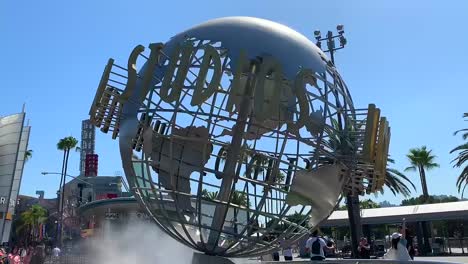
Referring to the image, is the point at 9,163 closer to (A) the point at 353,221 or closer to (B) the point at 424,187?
(A) the point at 353,221

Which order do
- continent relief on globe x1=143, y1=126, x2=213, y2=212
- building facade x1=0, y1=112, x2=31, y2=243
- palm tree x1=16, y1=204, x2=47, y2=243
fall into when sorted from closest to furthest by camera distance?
1. continent relief on globe x1=143, y1=126, x2=213, y2=212
2. building facade x1=0, y1=112, x2=31, y2=243
3. palm tree x1=16, y1=204, x2=47, y2=243

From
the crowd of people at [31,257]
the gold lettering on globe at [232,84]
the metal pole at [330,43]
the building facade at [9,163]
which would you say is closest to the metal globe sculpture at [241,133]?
the gold lettering on globe at [232,84]

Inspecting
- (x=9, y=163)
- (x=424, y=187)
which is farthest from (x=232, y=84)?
(x=424, y=187)

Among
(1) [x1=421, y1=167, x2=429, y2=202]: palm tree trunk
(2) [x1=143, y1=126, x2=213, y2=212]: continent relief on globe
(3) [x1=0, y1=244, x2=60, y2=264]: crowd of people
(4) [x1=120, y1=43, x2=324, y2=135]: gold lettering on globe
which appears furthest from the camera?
(1) [x1=421, y1=167, x2=429, y2=202]: palm tree trunk

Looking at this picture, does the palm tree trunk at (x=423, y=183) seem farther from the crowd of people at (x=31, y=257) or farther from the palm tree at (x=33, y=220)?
the palm tree at (x=33, y=220)

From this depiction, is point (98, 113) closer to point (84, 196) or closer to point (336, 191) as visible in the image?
point (336, 191)

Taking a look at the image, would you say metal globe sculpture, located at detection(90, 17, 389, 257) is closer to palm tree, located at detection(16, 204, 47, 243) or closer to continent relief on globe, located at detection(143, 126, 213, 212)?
continent relief on globe, located at detection(143, 126, 213, 212)

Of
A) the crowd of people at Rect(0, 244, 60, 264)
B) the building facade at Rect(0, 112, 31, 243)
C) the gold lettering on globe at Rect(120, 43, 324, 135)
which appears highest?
the building facade at Rect(0, 112, 31, 243)

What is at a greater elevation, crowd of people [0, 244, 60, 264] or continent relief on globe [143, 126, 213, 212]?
continent relief on globe [143, 126, 213, 212]

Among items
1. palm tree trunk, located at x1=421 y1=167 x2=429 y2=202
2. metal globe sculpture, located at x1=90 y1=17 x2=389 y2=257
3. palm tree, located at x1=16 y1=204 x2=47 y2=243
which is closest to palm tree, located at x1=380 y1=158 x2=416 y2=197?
palm tree trunk, located at x1=421 y1=167 x2=429 y2=202

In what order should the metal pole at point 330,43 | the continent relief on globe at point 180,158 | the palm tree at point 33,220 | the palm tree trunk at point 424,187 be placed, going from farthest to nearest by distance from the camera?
the palm tree at point 33,220
the palm tree trunk at point 424,187
the metal pole at point 330,43
the continent relief on globe at point 180,158

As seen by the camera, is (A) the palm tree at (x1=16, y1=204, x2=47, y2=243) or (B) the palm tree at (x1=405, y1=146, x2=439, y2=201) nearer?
(B) the palm tree at (x1=405, y1=146, x2=439, y2=201)

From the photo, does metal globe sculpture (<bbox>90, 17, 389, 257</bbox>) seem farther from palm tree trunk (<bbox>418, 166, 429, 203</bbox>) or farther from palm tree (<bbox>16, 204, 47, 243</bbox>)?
palm tree (<bbox>16, 204, 47, 243</bbox>)

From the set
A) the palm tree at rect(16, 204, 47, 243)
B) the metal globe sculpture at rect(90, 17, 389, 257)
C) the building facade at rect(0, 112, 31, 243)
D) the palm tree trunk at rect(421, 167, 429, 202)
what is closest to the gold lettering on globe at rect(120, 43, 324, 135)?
the metal globe sculpture at rect(90, 17, 389, 257)
